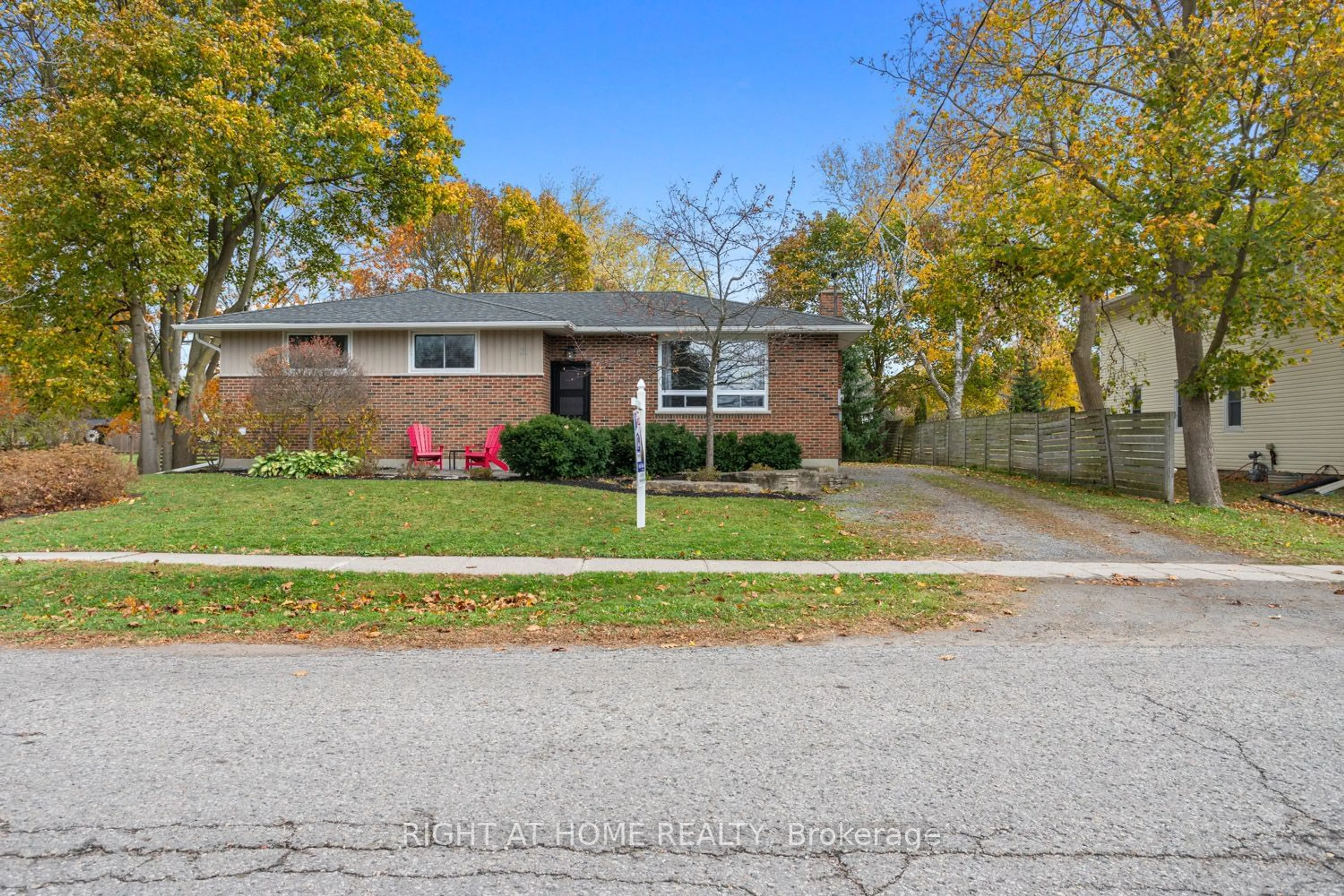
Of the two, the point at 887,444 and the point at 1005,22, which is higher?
the point at 1005,22

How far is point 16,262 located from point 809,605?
21.5 meters

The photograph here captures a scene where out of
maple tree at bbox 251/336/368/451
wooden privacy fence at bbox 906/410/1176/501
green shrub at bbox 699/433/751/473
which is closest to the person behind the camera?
wooden privacy fence at bbox 906/410/1176/501

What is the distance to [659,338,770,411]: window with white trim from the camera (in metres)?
17.9

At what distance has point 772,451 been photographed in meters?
17.0

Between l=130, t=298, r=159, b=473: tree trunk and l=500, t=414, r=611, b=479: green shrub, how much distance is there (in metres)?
9.29

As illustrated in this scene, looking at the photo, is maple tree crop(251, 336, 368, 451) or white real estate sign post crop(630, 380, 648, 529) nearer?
white real estate sign post crop(630, 380, 648, 529)

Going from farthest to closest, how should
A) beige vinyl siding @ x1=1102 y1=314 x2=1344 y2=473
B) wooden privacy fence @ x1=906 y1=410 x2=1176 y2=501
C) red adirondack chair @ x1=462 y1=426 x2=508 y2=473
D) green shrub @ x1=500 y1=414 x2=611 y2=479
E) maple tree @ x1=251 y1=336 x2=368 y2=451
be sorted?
beige vinyl siding @ x1=1102 y1=314 x2=1344 y2=473
red adirondack chair @ x1=462 y1=426 x2=508 y2=473
maple tree @ x1=251 y1=336 x2=368 y2=451
green shrub @ x1=500 y1=414 x2=611 y2=479
wooden privacy fence @ x1=906 y1=410 x2=1176 y2=501

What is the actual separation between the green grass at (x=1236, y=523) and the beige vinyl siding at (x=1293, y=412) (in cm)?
327

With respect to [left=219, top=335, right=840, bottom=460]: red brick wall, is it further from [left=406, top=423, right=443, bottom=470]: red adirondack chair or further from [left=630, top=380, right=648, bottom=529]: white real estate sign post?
[left=630, top=380, right=648, bottom=529]: white real estate sign post

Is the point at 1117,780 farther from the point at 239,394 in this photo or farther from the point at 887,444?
the point at 887,444

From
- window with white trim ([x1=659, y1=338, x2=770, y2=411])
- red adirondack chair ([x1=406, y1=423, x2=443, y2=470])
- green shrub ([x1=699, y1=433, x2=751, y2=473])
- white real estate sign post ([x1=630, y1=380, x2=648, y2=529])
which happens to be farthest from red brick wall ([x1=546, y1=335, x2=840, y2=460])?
white real estate sign post ([x1=630, y1=380, x2=648, y2=529])

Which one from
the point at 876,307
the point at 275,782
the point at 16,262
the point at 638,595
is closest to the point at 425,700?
the point at 275,782

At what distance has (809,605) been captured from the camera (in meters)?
6.82

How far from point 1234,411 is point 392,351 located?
71.9 ft
